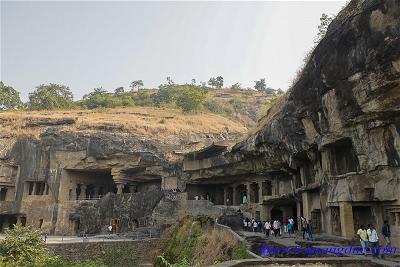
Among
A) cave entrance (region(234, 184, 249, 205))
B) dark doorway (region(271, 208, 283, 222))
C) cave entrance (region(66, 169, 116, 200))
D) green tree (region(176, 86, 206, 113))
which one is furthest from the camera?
green tree (region(176, 86, 206, 113))

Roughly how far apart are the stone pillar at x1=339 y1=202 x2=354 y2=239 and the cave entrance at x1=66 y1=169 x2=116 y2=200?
2530cm

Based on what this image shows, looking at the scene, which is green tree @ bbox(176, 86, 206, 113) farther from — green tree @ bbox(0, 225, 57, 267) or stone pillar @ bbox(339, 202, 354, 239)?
stone pillar @ bbox(339, 202, 354, 239)

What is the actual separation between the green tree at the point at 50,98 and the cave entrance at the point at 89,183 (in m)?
22.0

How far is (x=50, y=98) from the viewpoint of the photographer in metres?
55.2

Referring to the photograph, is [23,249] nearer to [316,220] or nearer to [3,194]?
[316,220]

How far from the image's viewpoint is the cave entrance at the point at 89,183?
3462 cm

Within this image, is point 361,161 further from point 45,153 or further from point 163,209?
point 45,153

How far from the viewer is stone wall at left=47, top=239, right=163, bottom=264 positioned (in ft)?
68.4

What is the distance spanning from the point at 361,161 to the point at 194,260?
887cm

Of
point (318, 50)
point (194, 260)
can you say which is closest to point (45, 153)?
point (194, 260)

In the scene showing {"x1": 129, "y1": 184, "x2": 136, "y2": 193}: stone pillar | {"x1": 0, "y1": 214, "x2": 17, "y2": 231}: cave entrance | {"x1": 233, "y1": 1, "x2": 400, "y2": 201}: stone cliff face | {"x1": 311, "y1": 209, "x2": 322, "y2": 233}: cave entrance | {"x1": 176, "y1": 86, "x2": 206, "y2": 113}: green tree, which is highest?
{"x1": 176, "y1": 86, "x2": 206, "y2": 113}: green tree

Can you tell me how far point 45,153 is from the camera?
33188 millimetres

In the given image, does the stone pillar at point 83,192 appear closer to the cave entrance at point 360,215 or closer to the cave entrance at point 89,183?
the cave entrance at point 89,183

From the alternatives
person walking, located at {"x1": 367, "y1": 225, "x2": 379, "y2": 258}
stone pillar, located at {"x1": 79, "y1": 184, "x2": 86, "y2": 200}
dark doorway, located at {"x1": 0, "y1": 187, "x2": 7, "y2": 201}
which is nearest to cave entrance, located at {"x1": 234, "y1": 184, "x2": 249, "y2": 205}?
stone pillar, located at {"x1": 79, "y1": 184, "x2": 86, "y2": 200}
